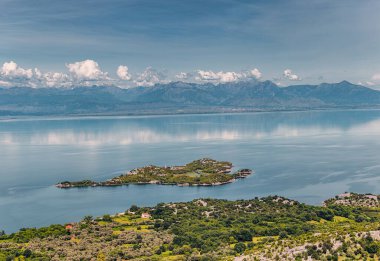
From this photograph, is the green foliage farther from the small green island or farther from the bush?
the small green island

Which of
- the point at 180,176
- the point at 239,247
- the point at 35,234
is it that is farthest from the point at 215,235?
the point at 180,176

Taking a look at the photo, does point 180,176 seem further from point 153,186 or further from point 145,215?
point 145,215

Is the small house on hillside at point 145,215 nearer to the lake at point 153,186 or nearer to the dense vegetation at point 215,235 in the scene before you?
the dense vegetation at point 215,235

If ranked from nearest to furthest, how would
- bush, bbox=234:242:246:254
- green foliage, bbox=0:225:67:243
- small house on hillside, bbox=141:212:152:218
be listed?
bush, bbox=234:242:246:254, green foliage, bbox=0:225:67:243, small house on hillside, bbox=141:212:152:218

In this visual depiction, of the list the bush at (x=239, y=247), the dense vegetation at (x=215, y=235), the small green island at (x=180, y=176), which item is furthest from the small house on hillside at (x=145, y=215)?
the small green island at (x=180, y=176)

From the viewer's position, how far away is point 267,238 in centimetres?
5809

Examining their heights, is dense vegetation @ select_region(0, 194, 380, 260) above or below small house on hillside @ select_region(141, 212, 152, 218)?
above

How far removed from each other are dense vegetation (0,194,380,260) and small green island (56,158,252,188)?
99.2 feet

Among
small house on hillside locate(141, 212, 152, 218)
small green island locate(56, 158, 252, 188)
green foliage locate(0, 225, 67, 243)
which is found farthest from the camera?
small green island locate(56, 158, 252, 188)

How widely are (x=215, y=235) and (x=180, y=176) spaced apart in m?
63.5

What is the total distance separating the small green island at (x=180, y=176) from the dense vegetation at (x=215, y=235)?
99.2 ft

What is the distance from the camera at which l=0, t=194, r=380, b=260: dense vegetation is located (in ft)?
148

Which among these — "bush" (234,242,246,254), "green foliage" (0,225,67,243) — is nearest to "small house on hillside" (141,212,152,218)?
"green foliage" (0,225,67,243)

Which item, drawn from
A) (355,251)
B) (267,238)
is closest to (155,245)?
(267,238)
